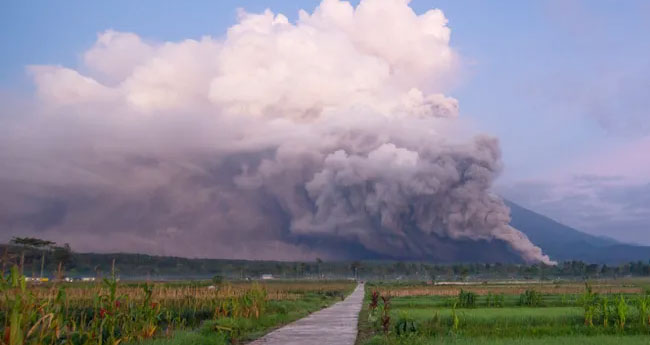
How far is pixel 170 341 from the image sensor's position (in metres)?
15.7

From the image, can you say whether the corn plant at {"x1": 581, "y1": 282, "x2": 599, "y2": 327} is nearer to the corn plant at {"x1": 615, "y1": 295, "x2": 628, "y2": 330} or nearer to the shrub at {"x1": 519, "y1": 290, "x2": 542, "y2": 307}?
the corn plant at {"x1": 615, "y1": 295, "x2": 628, "y2": 330}

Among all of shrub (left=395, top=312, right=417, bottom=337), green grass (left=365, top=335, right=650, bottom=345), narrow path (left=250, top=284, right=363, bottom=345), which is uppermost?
shrub (left=395, top=312, right=417, bottom=337)

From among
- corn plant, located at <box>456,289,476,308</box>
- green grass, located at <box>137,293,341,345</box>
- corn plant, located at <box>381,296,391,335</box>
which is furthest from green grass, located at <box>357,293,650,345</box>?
corn plant, located at <box>456,289,476,308</box>

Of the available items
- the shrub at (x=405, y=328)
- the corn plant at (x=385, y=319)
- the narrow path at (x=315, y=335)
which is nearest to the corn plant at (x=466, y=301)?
the narrow path at (x=315, y=335)

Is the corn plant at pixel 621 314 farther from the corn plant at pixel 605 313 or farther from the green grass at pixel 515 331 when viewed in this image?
the corn plant at pixel 605 313

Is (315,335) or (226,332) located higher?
(226,332)

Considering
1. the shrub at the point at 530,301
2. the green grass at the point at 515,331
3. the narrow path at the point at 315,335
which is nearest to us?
the narrow path at the point at 315,335

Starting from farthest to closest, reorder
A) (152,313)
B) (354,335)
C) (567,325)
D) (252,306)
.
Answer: (252,306) < (567,325) < (354,335) < (152,313)

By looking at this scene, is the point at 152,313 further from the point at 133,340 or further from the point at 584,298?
the point at 584,298

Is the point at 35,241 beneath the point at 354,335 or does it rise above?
above

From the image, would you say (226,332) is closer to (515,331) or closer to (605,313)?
(515,331)

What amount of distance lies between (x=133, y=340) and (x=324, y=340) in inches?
230

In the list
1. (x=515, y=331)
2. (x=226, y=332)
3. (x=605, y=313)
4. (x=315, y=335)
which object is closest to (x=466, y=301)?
(x=605, y=313)

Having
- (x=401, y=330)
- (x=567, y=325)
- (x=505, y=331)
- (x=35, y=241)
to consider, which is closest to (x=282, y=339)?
(x=401, y=330)
